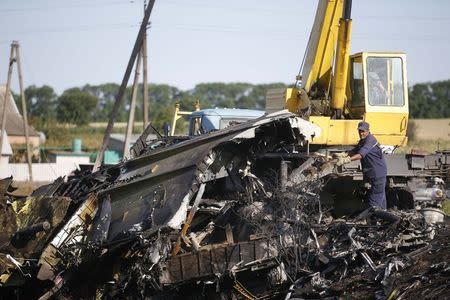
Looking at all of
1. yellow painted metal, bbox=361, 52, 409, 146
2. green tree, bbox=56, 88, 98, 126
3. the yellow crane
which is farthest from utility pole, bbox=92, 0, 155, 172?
green tree, bbox=56, 88, 98, 126

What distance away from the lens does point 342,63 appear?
12.2 meters

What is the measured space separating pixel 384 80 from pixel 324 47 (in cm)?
146

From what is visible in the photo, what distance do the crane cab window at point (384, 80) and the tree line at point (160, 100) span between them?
34306 millimetres

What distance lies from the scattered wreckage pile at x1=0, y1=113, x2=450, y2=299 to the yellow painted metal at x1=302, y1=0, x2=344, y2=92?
9.86 feet

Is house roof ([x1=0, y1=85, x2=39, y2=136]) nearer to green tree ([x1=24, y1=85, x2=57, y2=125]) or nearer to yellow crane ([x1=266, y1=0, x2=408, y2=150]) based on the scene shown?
green tree ([x1=24, y1=85, x2=57, y2=125])

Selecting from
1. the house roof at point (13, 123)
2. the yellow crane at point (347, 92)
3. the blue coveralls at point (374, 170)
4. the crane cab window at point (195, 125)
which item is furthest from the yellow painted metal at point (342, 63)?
the house roof at point (13, 123)

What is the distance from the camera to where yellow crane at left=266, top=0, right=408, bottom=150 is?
1198 cm

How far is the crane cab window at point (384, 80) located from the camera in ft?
39.6

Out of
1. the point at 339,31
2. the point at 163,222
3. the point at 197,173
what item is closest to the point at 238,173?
the point at 197,173

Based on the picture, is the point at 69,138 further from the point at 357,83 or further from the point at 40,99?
the point at 357,83

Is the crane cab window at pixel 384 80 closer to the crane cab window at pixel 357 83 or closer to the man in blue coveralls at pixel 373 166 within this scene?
the crane cab window at pixel 357 83

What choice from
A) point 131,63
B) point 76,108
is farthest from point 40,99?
point 131,63

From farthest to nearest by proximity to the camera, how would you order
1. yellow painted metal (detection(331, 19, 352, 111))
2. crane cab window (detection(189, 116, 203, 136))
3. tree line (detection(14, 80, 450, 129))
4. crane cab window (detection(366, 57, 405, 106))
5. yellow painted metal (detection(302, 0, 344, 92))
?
tree line (detection(14, 80, 450, 129)), crane cab window (detection(189, 116, 203, 136)), yellow painted metal (detection(302, 0, 344, 92)), yellow painted metal (detection(331, 19, 352, 111)), crane cab window (detection(366, 57, 405, 106))

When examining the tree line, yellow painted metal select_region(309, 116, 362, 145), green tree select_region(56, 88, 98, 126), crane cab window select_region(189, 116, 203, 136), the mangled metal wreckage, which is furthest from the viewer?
green tree select_region(56, 88, 98, 126)
